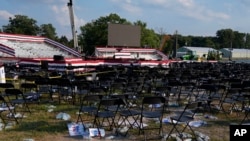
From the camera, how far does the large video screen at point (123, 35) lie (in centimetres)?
4888

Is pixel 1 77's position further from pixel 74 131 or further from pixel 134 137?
pixel 134 137

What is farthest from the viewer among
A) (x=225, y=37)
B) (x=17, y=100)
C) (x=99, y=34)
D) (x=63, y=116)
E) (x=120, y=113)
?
(x=225, y=37)

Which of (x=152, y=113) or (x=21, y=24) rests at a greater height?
(x=21, y=24)

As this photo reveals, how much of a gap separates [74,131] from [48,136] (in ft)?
1.77

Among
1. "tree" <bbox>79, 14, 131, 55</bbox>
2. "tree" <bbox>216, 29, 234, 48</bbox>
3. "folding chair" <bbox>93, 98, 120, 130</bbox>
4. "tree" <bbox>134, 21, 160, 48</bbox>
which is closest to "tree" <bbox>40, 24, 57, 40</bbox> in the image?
"tree" <bbox>79, 14, 131, 55</bbox>

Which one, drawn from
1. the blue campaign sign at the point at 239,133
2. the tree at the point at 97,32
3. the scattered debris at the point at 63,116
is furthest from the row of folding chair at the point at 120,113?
the tree at the point at 97,32

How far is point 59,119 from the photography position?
8.48 m

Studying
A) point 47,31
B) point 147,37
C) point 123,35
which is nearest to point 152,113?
point 123,35

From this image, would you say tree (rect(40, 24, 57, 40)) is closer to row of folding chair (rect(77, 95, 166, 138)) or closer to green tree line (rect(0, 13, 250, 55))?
green tree line (rect(0, 13, 250, 55))

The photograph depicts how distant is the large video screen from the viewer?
48.9 metres

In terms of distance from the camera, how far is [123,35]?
49.3 meters

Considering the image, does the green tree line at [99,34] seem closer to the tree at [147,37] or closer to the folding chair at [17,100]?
the tree at [147,37]

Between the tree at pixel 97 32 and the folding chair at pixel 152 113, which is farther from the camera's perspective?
the tree at pixel 97 32

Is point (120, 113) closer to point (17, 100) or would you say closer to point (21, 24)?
point (17, 100)
